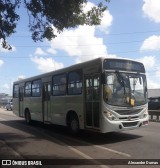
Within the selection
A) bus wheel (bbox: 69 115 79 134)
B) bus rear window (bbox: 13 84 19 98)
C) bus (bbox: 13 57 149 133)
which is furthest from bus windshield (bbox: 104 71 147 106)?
bus rear window (bbox: 13 84 19 98)

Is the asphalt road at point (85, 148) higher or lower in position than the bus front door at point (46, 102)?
lower

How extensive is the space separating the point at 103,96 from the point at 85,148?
2045 mm

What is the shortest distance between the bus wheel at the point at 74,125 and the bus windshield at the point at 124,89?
2.56 m

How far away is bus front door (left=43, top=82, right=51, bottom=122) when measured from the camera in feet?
59.8

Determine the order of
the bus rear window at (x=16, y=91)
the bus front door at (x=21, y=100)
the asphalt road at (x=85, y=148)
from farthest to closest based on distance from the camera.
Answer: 1. the bus rear window at (x=16, y=91)
2. the bus front door at (x=21, y=100)
3. the asphalt road at (x=85, y=148)

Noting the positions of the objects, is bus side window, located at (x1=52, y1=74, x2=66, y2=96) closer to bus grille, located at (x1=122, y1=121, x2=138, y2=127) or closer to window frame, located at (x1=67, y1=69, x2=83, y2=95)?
window frame, located at (x1=67, y1=69, x2=83, y2=95)

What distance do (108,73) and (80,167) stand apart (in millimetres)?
4926

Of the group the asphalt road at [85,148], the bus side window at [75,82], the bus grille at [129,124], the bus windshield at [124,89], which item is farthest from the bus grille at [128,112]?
the bus side window at [75,82]

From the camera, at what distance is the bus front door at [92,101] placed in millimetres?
13192

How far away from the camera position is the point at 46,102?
1853 centimetres

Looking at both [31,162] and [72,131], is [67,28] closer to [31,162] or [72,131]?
[72,131]

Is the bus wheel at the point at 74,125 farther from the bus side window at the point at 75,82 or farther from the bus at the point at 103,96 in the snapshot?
the bus side window at the point at 75,82

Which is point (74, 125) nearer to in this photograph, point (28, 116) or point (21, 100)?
point (28, 116)

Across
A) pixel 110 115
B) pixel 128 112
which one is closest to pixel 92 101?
pixel 110 115
